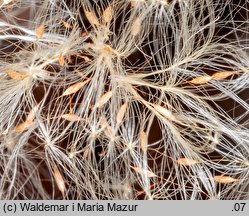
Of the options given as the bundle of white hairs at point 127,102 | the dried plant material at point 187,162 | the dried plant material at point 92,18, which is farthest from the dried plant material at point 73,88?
the dried plant material at point 187,162

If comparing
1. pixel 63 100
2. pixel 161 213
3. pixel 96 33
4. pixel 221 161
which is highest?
pixel 96 33

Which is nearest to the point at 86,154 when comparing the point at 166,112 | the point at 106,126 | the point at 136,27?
the point at 106,126

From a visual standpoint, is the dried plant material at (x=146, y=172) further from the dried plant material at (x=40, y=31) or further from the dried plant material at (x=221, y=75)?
the dried plant material at (x=40, y=31)

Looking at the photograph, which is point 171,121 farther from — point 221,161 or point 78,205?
point 78,205

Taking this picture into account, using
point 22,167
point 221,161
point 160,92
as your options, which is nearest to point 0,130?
point 22,167

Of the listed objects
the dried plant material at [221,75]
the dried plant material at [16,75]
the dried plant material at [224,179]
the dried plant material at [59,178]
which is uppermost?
the dried plant material at [16,75]

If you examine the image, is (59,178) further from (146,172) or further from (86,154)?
(146,172)

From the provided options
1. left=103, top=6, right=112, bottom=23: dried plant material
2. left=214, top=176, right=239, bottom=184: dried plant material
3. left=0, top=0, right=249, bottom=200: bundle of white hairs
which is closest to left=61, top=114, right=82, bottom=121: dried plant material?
left=0, top=0, right=249, bottom=200: bundle of white hairs

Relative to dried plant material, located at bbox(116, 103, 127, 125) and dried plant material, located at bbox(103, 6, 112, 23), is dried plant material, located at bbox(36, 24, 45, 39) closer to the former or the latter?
dried plant material, located at bbox(103, 6, 112, 23)
